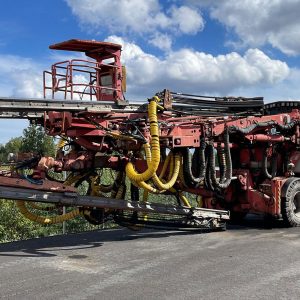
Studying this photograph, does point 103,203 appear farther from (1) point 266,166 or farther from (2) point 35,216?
(1) point 266,166

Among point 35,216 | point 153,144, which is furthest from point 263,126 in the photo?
point 35,216

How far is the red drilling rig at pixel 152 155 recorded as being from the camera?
8.07 meters

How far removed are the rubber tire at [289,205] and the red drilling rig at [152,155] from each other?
23mm

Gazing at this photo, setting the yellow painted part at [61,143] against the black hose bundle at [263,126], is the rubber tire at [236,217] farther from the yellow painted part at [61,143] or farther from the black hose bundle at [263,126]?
the yellow painted part at [61,143]

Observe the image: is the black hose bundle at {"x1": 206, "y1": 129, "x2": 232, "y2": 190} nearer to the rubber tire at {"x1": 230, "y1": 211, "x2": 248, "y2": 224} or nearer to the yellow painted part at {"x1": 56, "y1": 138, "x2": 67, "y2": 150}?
the rubber tire at {"x1": 230, "y1": 211, "x2": 248, "y2": 224}

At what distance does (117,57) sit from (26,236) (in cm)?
514

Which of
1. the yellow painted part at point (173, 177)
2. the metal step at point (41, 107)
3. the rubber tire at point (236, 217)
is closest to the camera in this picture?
the metal step at point (41, 107)

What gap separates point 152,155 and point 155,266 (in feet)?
5.90

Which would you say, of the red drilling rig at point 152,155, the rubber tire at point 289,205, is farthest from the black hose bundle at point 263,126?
the rubber tire at point 289,205

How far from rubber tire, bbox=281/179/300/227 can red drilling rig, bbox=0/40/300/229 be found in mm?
23

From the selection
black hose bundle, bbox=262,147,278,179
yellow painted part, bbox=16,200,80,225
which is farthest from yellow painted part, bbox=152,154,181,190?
black hose bundle, bbox=262,147,278,179

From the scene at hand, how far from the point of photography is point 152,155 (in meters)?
7.79

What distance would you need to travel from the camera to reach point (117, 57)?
34.8 ft

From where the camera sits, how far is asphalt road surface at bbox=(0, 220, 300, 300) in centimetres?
573
